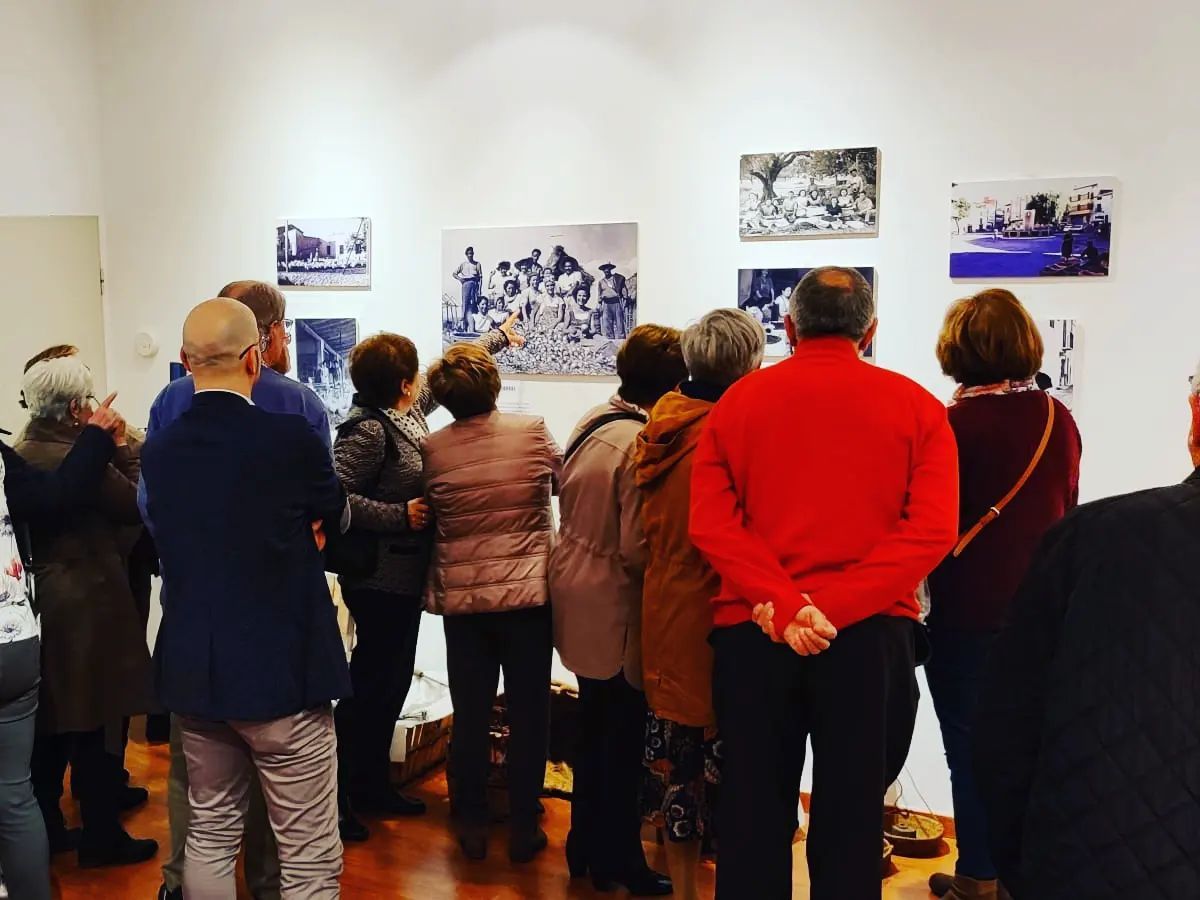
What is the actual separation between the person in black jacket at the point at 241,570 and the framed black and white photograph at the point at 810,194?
1857mm

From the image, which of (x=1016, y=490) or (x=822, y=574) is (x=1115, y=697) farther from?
(x=1016, y=490)

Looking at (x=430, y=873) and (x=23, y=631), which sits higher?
(x=23, y=631)

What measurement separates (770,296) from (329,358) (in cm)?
190

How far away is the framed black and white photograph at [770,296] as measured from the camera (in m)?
3.47

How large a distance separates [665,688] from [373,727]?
4.02 feet

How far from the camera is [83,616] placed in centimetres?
287

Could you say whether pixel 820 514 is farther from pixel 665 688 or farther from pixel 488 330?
pixel 488 330

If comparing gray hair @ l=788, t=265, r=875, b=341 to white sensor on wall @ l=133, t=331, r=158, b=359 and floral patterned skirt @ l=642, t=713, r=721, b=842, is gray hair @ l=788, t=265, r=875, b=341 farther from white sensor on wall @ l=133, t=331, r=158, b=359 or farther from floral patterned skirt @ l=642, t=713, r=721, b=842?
white sensor on wall @ l=133, t=331, r=158, b=359

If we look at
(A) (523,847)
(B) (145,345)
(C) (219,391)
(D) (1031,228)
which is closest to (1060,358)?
(D) (1031,228)

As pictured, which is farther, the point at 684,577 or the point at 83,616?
the point at 83,616

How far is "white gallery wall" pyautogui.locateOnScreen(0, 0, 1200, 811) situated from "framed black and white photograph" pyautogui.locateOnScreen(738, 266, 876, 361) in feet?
0.19

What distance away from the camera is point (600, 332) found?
3.81 m

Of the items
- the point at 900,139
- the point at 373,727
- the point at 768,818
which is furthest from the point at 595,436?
the point at 900,139

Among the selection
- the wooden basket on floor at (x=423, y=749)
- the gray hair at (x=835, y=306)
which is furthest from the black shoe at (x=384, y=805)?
the gray hair at (x=835, y=306)
